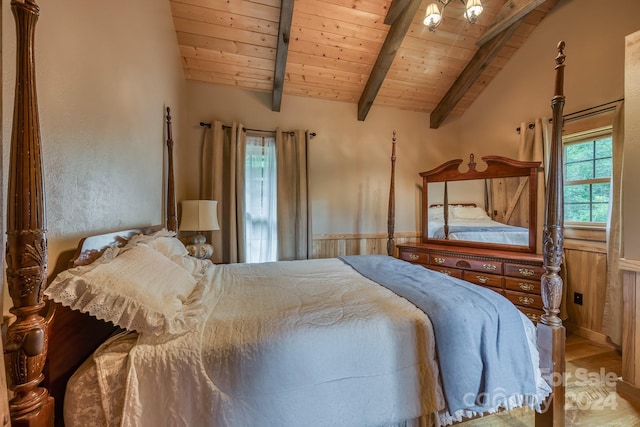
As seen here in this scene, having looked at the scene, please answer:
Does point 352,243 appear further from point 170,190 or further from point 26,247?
point 26,247

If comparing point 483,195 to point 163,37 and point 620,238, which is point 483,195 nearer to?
point 620,238

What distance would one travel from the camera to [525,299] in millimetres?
2449

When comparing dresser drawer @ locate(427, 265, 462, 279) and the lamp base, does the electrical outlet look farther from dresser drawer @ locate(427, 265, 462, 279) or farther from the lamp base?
the lamp base

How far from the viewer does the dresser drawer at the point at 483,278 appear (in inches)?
103

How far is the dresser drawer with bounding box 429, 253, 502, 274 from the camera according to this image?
2650 millimetres

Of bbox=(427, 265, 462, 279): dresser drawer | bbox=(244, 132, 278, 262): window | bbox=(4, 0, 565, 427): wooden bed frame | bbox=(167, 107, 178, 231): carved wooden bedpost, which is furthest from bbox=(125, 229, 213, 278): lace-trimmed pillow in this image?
bbox=(427, 265, 462, 279): dresser drawer

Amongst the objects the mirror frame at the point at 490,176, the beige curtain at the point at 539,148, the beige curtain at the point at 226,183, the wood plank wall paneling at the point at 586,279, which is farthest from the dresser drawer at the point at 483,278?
the beige curtain at the point at 226,183

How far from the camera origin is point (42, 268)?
25.4 inches

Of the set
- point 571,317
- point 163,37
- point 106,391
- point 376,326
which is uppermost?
point 163,37

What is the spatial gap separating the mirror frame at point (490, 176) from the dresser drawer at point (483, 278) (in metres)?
0.45

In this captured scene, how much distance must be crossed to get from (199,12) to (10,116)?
2421mm

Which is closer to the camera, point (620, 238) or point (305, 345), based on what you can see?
point (305, 345)

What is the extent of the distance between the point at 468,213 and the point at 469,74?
1.79 metres

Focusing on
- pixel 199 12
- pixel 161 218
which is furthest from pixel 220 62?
pixel 161 218
